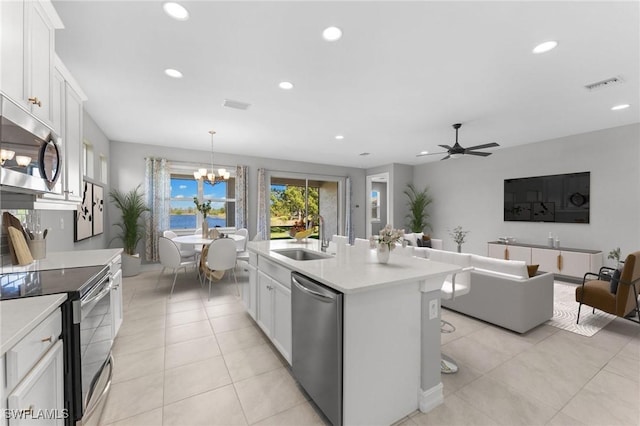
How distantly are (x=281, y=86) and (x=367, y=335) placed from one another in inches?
107

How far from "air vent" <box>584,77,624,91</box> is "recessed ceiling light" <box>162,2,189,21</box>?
4.16 meters

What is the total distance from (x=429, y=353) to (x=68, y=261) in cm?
283

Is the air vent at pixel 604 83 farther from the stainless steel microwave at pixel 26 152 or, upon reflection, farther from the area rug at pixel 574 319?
the stainless steel microwave at pixel 26 152

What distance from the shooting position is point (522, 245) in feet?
17.8

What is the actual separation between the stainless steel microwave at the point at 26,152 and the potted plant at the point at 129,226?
153 inches

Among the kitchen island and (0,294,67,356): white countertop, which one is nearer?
(0,294,67,356): white countertop

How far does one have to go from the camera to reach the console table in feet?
15.0

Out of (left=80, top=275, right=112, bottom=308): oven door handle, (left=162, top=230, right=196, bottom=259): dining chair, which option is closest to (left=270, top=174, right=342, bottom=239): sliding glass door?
(left=162, top=230, right=196, bottom=259): dining chair

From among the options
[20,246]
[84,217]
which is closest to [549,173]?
[20,246]

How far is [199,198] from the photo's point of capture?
6285mm

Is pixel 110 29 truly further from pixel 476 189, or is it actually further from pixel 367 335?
pixel 476 189

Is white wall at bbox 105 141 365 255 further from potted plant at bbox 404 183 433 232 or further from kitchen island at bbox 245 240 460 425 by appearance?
kitchen island at bbox 245 240 460 425

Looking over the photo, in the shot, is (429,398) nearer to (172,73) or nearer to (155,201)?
(172,73)

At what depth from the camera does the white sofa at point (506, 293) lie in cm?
281
